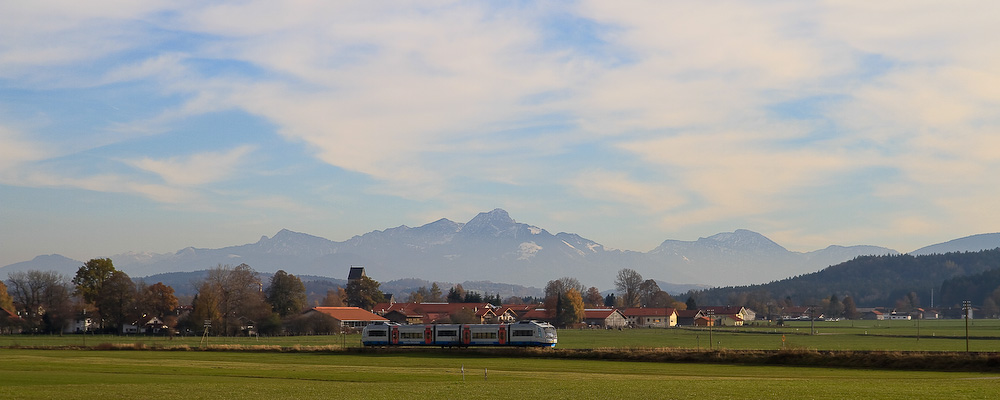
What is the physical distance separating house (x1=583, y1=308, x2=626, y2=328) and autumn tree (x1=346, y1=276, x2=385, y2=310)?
42094 mm

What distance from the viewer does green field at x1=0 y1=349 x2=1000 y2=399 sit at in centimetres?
3406

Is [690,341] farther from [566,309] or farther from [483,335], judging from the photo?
[566,309]

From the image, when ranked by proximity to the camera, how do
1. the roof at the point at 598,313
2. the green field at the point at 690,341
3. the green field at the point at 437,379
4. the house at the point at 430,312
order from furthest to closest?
the roof at the point at 598,313 < the house at the point at 430,312 < the green field at the point at 690,341 < the green field at the point at 437,379

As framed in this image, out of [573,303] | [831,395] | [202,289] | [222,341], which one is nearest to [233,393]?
[831,395]

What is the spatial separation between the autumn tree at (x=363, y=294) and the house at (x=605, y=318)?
42094 millimetres

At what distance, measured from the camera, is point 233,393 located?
34969 mm

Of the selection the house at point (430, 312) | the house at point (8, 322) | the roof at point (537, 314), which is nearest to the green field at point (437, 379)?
the house at point (8, 322)

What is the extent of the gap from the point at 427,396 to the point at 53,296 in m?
122

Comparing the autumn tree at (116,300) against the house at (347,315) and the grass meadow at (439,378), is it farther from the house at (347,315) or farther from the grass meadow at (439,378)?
the grass meadow at (439,378)

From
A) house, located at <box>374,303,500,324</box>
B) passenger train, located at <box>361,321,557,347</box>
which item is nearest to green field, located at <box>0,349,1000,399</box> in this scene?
passenger train, located at <box>361,321,557,347</box>

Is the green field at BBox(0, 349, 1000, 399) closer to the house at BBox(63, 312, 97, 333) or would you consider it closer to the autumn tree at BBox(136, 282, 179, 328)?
the autumn tree at BBox(136, 282, 179, 328)

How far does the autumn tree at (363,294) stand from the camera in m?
179

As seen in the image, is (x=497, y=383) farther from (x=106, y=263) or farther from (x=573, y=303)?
(x=573, y=303)

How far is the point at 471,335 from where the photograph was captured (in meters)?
87.1
